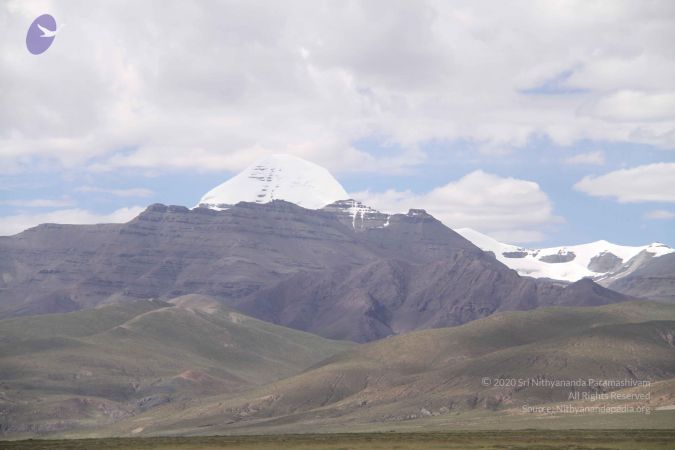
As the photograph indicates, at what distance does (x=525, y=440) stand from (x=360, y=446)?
25.2 meters

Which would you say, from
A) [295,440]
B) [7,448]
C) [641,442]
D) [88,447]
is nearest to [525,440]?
[641,442]

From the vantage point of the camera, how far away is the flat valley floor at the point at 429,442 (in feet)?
548

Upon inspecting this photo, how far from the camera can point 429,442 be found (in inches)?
7023

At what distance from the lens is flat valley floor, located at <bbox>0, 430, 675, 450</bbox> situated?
16712 cm

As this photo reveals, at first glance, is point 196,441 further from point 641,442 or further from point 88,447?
point 641,442

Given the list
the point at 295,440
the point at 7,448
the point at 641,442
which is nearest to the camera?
the point at 641,442

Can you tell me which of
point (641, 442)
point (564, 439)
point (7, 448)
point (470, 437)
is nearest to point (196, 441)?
point (7, 448)

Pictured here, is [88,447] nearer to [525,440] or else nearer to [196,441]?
[196,441]

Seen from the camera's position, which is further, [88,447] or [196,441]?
[196,441]

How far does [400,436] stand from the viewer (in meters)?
198

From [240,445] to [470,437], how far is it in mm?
36917

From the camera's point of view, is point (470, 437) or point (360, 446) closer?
point (360, 446)

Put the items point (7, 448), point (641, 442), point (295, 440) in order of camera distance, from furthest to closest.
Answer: point (295, 440) < point (7, 448) < point (641, 442)

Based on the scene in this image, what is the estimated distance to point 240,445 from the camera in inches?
7224
